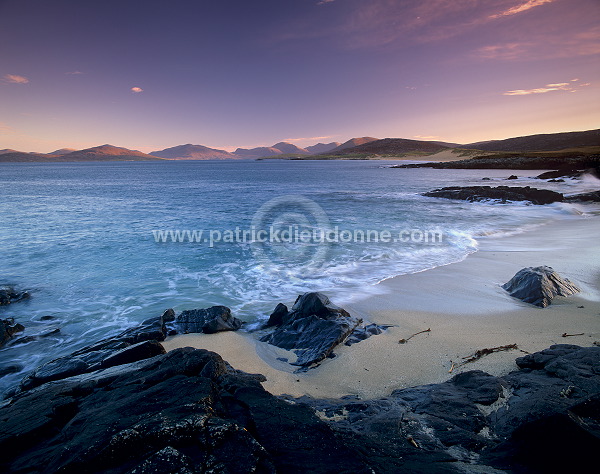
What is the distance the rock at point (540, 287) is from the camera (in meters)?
6.66

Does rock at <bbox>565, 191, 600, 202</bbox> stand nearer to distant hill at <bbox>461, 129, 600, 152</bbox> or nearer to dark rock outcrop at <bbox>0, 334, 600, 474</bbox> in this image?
dark rock outcrop at <bbox>0, 334, 600, 474</bbox>

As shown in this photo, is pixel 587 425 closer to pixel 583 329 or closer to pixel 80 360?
pixel 583 329

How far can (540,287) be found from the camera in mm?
6762

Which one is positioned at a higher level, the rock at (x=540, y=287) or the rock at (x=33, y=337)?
the rock at (x=540, y=287)

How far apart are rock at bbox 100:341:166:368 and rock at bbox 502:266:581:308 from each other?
7588 millimetres

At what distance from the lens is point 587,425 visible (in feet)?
7.86

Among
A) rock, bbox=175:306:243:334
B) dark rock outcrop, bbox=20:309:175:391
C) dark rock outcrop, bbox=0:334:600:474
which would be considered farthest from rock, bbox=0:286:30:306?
dark rock outcrop, bbox=0:334:600:474

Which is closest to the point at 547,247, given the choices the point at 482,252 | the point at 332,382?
the point at 482,252

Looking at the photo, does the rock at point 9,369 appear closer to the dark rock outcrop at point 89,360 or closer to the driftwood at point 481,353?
the dark rock outcrop at point 89,360

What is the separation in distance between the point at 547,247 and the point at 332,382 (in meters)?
11.7

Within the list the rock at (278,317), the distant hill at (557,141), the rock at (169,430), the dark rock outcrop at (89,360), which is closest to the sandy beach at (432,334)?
the rock at (278,317)

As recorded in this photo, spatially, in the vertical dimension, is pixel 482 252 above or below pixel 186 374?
below

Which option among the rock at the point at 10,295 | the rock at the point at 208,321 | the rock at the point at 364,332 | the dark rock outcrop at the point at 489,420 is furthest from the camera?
the rock at the point at 10,295

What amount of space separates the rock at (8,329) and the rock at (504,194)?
97.6 feet
